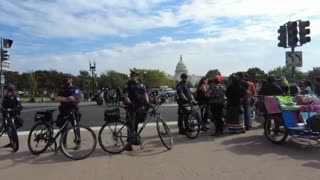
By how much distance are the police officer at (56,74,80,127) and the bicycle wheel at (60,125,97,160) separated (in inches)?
15.9

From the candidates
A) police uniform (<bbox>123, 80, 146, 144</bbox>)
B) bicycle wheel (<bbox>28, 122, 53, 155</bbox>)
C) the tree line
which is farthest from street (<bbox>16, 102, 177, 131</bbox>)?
the tree line

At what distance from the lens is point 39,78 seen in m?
85.3

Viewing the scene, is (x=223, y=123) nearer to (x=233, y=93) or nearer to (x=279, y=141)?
(x=233, y=93)

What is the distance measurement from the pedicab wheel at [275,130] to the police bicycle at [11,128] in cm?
573

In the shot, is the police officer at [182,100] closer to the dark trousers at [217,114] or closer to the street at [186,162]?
the dark trousers at [217,114]

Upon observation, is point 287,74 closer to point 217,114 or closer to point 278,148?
point 217,114

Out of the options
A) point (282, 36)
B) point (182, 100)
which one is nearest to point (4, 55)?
point (282, 36)

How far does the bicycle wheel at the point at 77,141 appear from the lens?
33.4 feet

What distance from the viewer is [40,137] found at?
34.9ft

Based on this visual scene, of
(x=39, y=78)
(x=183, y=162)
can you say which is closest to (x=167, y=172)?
(x=183, y=162)

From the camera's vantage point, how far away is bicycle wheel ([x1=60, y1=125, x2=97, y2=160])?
1018 centimetres

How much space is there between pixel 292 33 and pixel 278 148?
848 cm

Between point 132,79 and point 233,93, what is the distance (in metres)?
3.25

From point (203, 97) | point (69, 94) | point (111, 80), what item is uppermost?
point (111, 80)
